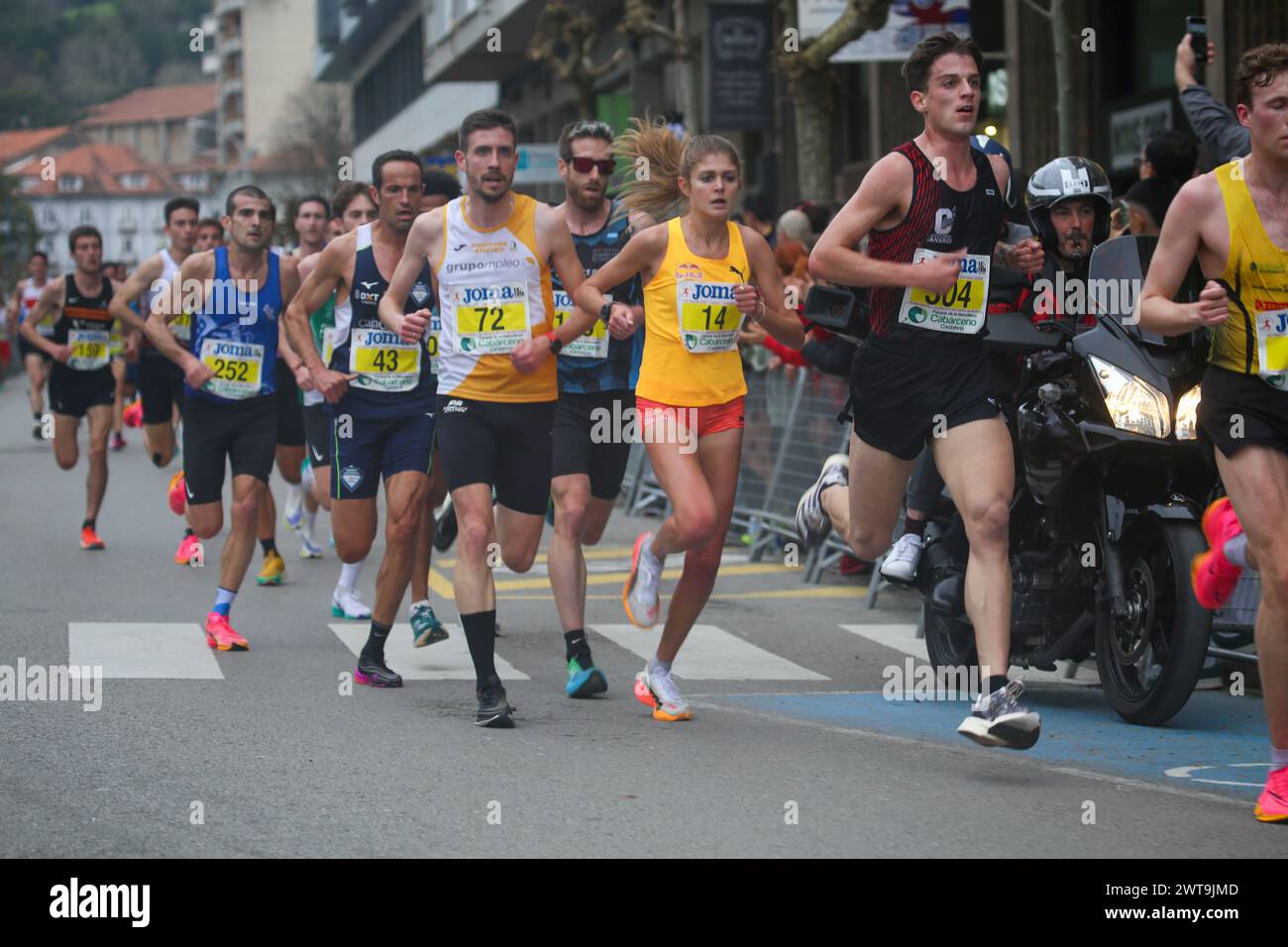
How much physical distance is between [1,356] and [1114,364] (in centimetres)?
4392

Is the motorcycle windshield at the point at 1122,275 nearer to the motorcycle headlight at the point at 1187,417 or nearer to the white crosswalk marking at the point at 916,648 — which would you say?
the motorcycle headlight at the point at 1187,417

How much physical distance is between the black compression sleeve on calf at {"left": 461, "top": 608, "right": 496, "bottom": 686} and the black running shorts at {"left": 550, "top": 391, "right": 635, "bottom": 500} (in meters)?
1.04

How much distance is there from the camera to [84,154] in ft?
576

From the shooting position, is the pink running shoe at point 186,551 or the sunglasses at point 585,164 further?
the pink running shoe at point 186,551

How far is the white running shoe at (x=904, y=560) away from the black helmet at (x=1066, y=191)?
126 cm

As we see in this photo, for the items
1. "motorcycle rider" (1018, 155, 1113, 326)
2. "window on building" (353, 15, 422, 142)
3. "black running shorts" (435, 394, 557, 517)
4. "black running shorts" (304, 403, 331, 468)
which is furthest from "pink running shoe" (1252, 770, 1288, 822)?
"window on building" (353, 15, 422, 142)

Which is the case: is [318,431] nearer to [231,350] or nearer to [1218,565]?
[231,350]

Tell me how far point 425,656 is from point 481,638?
1.95 m

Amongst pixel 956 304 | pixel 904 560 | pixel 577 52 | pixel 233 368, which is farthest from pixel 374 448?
pixel 577 52

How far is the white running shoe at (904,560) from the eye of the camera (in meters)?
7.91

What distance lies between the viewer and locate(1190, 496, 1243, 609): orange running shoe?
21.0ft

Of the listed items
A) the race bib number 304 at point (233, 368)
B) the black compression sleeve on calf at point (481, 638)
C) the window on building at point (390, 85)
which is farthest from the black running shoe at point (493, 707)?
the window on building at point (390, 85)
